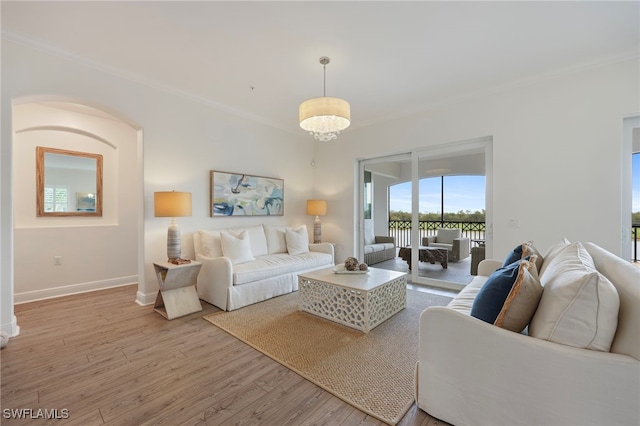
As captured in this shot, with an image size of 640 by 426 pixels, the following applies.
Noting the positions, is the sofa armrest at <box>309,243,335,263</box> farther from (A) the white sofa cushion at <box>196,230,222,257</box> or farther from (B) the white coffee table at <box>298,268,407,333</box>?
(A) the white sofa cushion at <box>196,230,222,257</box>

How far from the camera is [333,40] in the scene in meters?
2.55

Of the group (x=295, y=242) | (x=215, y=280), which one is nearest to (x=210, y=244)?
(x=215, y=280)

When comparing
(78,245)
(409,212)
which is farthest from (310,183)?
(78,245)

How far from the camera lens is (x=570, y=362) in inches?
44.1

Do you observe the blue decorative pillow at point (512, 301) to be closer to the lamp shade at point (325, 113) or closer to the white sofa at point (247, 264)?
the lamp shade at point (325, 113)

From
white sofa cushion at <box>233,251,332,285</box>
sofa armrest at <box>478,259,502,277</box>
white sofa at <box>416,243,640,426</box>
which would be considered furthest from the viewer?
white sofa cushion at <box>233,251,332,285</box>

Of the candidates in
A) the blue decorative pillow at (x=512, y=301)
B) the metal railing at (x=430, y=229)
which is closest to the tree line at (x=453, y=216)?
the metal railing at (x=430, y=229)

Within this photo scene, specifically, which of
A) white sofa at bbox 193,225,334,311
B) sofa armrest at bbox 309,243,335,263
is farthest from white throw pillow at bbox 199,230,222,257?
sofa armrest at bbox 309,243,335,263

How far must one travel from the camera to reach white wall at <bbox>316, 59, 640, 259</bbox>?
2900mm

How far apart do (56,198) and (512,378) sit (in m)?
5.41

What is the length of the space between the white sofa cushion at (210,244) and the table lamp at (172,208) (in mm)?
366

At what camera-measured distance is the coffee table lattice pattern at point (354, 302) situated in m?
2.61

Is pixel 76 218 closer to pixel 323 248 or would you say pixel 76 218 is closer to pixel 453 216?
pixel 323 248

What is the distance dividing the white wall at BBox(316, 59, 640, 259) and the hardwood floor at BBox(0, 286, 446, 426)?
9.78ft
